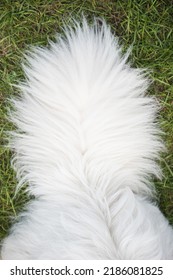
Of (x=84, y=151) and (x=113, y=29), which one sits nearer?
(x=84, y=151)

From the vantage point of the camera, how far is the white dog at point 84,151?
152 centimetres

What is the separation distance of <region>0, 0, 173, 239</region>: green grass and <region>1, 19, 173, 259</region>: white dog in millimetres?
143

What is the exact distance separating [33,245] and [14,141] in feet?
1.31

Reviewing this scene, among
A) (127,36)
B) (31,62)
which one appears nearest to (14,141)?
(31,62)

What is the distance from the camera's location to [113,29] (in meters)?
1.88

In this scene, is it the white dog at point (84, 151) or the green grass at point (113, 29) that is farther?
the green grass at point (113, 29)

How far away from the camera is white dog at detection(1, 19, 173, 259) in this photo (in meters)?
1.52

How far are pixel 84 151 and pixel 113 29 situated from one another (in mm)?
564

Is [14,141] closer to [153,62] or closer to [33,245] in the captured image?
[33,245]

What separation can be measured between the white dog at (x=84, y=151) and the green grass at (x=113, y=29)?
14cm

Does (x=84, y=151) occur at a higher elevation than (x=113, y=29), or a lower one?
lower

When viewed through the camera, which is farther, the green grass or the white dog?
the green grass

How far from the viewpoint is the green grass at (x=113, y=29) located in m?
1.85
